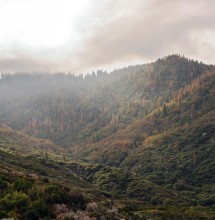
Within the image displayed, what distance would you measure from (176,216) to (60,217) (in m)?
55.4

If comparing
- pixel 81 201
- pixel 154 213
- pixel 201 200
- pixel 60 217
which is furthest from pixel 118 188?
pixel 60 217

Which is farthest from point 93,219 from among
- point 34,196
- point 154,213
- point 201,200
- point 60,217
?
point 201,200

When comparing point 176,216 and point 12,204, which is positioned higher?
point 12,204

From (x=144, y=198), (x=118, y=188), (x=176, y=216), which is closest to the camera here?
(x=176, y=216)

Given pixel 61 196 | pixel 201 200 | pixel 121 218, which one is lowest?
pixel 201 200

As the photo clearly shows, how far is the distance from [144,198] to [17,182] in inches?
4167

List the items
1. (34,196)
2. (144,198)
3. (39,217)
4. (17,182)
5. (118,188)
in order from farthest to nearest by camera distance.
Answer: (118,188) → (144,198) → (17,182) → (34,196) → (39,217)

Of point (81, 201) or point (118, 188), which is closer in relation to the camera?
point (81, 201)

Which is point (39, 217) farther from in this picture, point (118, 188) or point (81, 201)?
point (118, 188)

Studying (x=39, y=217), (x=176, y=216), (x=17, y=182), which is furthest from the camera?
(x=176, y=216)

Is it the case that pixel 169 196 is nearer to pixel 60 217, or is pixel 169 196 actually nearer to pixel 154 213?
pixel 154 213

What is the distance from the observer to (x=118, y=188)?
199 meters

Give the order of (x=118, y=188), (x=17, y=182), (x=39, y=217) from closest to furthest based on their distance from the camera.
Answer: (x=39, y=217), (x=17, y=182), (x=118, y=188)

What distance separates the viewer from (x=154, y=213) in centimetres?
11488
